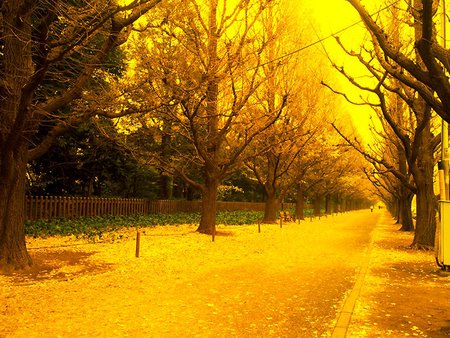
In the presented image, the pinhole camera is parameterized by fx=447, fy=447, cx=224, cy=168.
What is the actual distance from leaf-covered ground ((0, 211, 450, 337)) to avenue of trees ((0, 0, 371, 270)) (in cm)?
238

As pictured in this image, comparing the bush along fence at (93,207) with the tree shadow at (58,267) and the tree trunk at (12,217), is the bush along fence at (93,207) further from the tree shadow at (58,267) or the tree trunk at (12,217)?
the tree trunk at (12,217)

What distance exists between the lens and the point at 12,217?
1031 cm

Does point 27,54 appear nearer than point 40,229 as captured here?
Yes

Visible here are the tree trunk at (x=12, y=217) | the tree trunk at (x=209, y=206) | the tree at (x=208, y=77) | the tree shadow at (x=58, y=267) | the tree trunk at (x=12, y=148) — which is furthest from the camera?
the tree trunk at (x=209, y=206)

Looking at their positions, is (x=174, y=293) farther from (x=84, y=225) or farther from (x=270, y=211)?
(x=270, y=211)

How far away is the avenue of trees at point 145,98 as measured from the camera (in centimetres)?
1004

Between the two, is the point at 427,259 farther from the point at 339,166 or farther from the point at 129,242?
the point at 339,166

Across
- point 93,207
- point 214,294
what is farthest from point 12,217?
point 93,207

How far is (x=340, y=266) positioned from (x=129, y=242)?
763 cm

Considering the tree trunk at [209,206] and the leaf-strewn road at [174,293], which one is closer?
the leaf-strewn road at [174,293]

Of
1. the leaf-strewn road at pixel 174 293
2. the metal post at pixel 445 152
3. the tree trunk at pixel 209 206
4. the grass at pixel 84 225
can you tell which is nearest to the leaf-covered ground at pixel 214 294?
the leaf-strewn road at pixel 174 293

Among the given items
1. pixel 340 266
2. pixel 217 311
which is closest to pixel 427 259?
pixel 340 266

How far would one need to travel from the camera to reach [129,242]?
53.1ft

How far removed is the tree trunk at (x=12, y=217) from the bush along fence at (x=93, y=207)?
1056 centimetres
